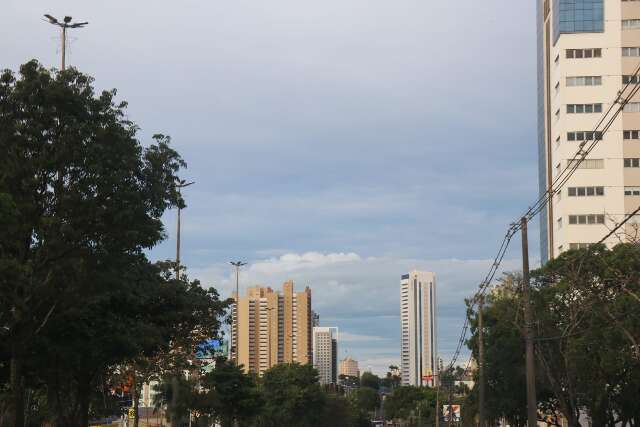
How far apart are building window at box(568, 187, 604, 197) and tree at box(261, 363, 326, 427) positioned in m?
33.6

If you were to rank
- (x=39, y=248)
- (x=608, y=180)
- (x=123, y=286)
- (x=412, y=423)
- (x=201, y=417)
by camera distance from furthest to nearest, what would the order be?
(x=412, y=423), (x=608, y=180), (x=201, y=417), (x=123, y=286), (x=39, y=248)

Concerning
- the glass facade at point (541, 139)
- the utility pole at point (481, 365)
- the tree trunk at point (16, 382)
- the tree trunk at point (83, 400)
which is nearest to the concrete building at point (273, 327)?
the glass facade at point (541, 139)

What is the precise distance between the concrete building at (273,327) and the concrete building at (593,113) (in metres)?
63.8

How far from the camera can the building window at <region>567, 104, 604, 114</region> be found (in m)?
97.8

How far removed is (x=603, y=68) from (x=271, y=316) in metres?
80.4

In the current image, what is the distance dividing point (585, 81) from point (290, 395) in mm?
45487

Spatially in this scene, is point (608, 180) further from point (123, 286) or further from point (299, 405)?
point (123, 286)

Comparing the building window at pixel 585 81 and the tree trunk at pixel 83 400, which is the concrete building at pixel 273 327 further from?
the tree trunk at pixel 83 400

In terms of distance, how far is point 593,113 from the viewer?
97.7 m

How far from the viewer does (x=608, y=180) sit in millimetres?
96438

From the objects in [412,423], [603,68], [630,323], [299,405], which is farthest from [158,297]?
[412,423]

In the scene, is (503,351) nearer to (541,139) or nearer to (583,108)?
(583,108)

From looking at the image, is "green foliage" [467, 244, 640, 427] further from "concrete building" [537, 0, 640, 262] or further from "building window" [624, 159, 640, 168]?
"building window" [624, 159, 640, 168]

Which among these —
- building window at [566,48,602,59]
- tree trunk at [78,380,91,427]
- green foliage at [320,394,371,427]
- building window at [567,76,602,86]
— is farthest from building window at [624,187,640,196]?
tree trunk at [78,380,91,427]
